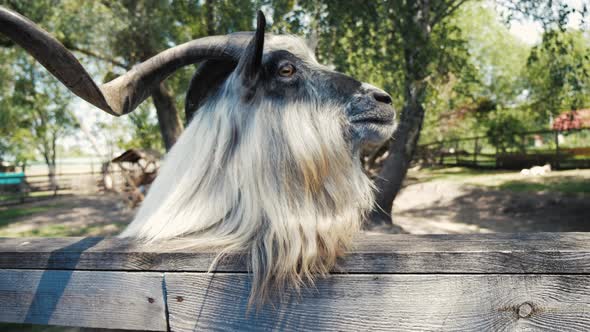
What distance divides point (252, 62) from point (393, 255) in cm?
101

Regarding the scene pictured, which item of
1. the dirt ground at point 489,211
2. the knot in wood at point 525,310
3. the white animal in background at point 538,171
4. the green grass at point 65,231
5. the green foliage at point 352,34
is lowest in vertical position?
the green grass at point 65,231

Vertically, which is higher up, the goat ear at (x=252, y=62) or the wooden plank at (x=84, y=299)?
the goat ear at (x=252, y=62)

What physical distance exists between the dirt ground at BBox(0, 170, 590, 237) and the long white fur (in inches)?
294

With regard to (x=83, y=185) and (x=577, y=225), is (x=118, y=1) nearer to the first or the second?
(x=577, y=225)

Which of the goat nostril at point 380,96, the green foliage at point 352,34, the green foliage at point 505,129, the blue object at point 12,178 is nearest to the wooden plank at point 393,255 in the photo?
the goat nostril at point 380,96

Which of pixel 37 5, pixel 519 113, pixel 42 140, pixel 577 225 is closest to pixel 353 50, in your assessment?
pixel 577 225

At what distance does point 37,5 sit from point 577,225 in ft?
41.0

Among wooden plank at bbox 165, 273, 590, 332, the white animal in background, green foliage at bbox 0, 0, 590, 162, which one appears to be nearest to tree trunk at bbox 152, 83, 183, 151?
green foliage at bbox 0, 0, 590, 162

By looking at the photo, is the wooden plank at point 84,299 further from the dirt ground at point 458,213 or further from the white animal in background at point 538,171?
the white animal in background at point 538,171

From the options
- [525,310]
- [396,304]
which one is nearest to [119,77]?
[396,304]

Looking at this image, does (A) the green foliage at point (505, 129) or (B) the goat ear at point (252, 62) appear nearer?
(B) the goat ear at point (252, 62)

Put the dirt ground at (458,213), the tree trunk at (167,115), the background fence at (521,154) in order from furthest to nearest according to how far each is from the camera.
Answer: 1. the background fence at (521,154)
2. the tree trunk at (167,115)
3. the dirt ground at (458,213)

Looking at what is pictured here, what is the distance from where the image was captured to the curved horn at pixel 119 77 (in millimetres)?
1314

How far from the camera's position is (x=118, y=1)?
10.2 meters
